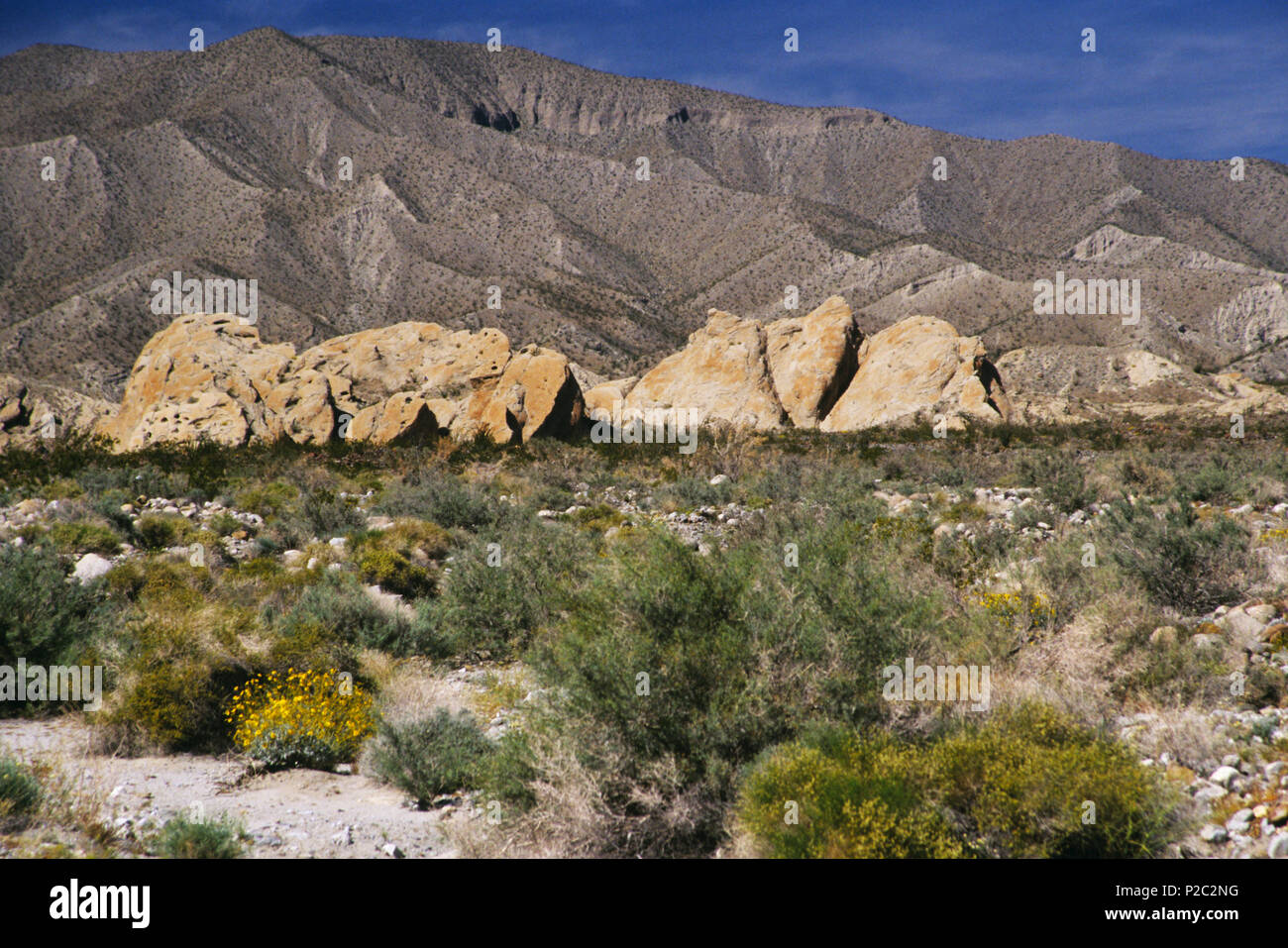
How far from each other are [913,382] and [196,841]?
109 ft

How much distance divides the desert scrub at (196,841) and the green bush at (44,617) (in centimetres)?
277

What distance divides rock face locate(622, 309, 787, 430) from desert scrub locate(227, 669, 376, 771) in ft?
86.2

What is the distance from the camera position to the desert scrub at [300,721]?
4.73 m

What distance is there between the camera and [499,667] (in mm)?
→ 6527

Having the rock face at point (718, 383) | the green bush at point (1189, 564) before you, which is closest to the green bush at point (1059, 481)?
the green bush at point (1189, 564)

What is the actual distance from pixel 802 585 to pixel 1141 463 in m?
13.1

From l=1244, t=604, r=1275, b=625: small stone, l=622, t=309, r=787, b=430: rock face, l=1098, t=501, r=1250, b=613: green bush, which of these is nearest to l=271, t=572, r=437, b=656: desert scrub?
l=1098, t=501, r=1250, b=613: green bush

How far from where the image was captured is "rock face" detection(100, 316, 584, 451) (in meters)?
21.2

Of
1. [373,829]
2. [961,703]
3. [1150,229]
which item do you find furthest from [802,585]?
[1150,229]


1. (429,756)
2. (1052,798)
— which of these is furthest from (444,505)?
(1052,798)

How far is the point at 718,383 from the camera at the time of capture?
112ft

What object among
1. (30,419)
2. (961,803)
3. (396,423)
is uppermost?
(30,419)

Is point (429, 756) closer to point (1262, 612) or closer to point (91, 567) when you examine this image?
point (1262, 612)

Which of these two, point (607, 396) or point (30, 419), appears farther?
point (607, 396)
